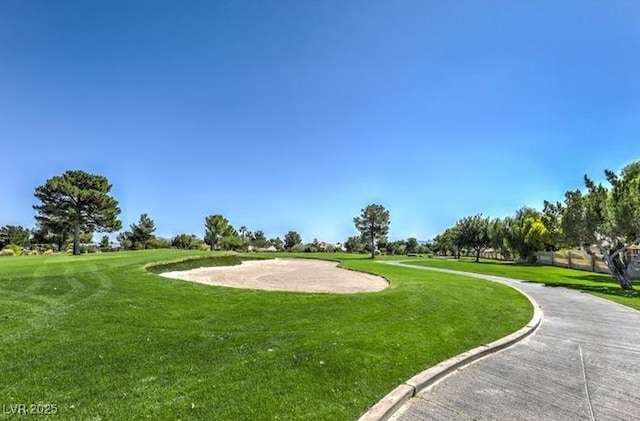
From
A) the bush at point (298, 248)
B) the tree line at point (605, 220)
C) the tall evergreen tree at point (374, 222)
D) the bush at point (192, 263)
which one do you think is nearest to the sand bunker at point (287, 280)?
the bush at point (192, 263)

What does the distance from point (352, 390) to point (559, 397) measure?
2687 mm

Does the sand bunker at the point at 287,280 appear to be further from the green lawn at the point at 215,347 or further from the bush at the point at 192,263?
the green lawn at the point at 215,347

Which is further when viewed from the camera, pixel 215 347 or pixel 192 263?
pixel 192 263

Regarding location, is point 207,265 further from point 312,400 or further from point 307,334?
point 312,400

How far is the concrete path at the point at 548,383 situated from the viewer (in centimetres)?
425

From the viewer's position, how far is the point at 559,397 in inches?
184

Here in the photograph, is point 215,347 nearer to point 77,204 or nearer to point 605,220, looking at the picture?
point 605,220

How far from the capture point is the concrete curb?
161 inches

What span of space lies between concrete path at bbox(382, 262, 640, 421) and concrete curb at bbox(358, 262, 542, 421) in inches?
3.3

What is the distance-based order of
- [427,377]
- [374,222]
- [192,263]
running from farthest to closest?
[374,222], [192,263], [427,377]

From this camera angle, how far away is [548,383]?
203 inches

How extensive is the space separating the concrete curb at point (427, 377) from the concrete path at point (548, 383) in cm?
8

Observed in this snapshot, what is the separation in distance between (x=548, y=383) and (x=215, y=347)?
16.2 ft

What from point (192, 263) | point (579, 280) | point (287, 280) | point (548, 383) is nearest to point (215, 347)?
point (548, 383)
